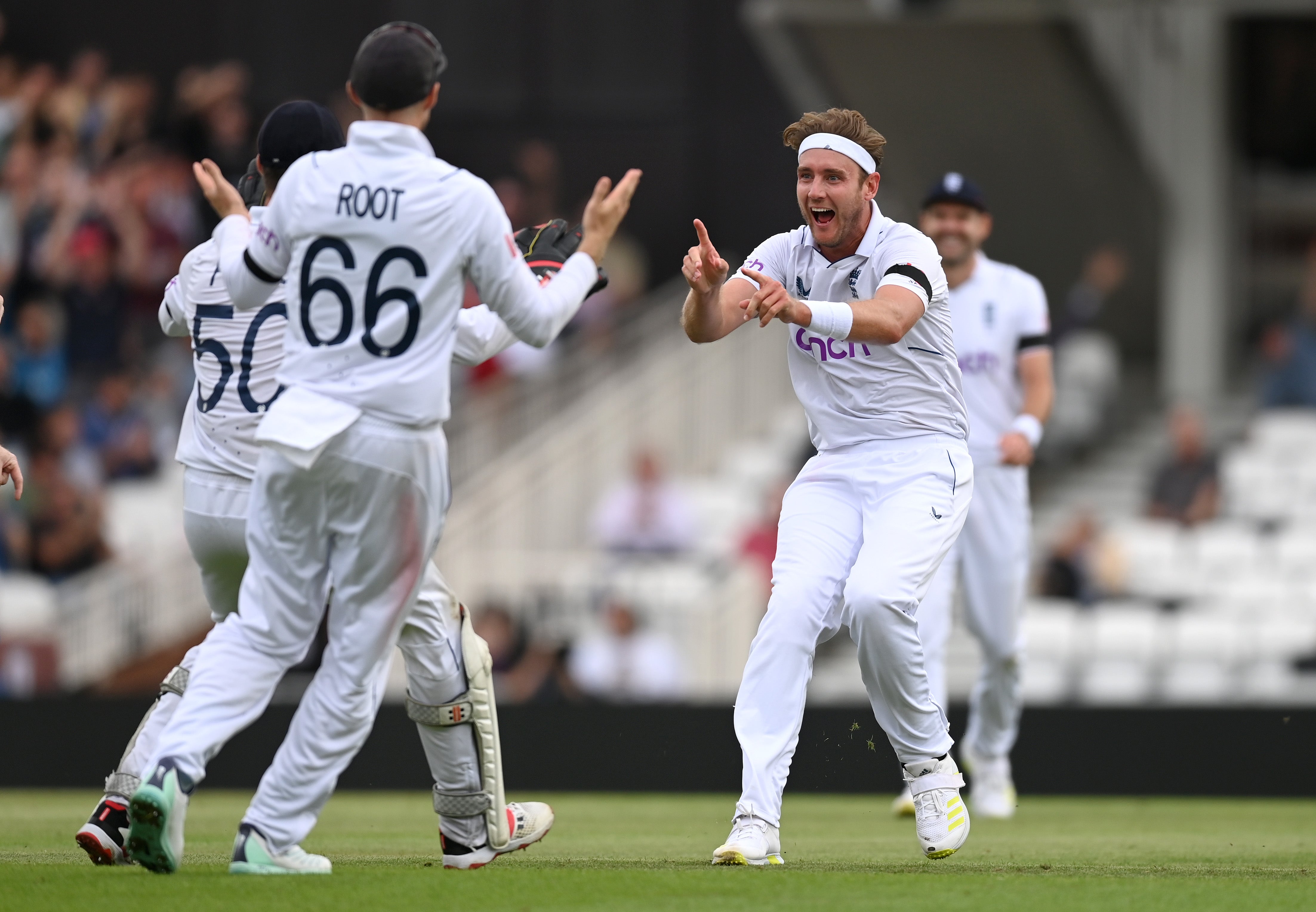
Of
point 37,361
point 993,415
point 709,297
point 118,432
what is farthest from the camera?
point 118,432

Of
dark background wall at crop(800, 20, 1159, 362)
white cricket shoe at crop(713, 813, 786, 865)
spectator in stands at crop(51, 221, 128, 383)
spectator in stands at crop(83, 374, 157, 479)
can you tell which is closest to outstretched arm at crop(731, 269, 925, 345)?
white cricket shoe at crop(713, 813, 786, 865)

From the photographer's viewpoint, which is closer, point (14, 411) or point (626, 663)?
point (626, 663)

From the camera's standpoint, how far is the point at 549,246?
5.66 meters

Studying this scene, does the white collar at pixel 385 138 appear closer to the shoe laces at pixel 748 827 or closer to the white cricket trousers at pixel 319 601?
the white cricket trousers at pixel 319 601

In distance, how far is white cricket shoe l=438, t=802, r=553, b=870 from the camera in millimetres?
5598

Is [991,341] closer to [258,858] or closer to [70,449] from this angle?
[258,858]

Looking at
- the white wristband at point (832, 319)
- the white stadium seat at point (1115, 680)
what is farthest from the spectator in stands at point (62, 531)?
the white wristband at point (832, 319)

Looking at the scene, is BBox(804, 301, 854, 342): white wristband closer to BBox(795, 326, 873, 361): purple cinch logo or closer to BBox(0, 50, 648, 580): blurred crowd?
BBox(795, 326, 873, 361): purple cinch logo

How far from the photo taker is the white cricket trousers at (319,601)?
494cm

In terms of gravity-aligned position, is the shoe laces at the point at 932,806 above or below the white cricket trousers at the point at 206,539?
below

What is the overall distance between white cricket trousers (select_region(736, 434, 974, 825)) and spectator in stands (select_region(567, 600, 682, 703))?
598 centimetres

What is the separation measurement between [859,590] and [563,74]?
48.5 ft

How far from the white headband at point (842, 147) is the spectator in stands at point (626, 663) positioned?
21.0 ft

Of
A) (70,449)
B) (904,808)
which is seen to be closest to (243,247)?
(904,808)
